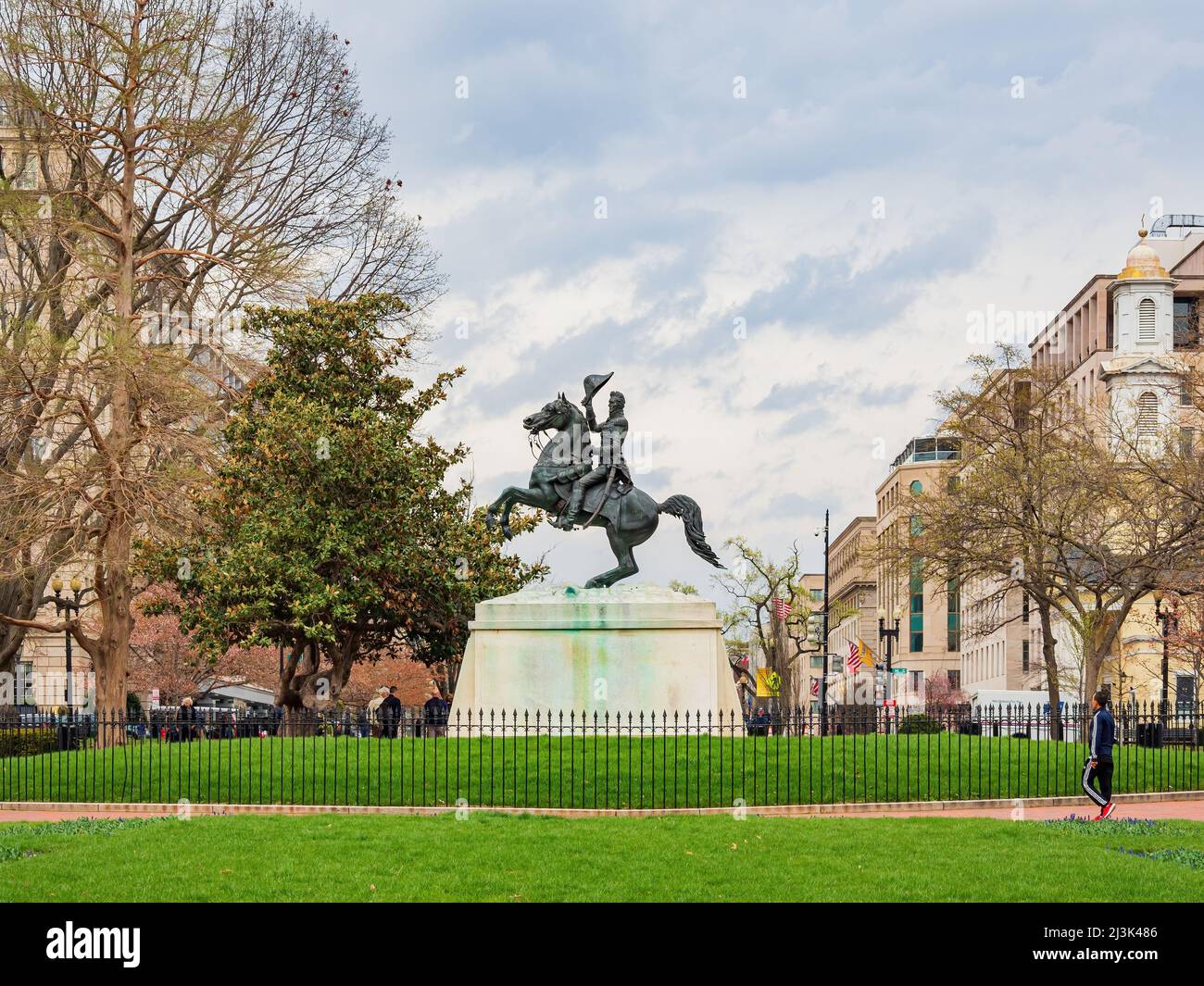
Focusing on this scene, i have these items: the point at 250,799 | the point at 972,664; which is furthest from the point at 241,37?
the point at 972,664

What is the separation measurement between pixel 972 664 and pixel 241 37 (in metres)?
86.9

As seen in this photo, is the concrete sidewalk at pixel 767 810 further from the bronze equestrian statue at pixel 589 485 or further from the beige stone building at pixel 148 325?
the beige stone building at pixel 148 325

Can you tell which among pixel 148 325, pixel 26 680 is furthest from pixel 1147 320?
pixel 148 325

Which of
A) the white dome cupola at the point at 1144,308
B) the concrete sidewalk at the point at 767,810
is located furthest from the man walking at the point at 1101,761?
the white dome cupola at the point at 1144,308

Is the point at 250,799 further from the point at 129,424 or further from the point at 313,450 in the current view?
the point at 313,450

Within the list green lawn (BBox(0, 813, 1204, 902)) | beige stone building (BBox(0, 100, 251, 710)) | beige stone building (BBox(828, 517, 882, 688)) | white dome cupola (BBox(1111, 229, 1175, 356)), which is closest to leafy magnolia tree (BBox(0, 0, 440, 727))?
beige stone building (BBox(0, 100, 251, 710))

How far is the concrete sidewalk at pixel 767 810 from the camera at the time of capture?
18.8m

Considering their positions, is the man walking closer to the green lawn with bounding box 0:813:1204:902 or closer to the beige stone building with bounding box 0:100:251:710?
the green lawn with bounding box 0:813:1204:902

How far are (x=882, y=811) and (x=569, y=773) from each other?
3.82 metres

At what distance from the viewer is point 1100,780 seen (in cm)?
1833

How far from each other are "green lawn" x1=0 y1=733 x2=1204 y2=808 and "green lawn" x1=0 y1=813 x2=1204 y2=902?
303cm

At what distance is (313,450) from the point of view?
1361 inches

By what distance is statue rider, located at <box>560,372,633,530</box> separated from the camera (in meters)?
25.4
